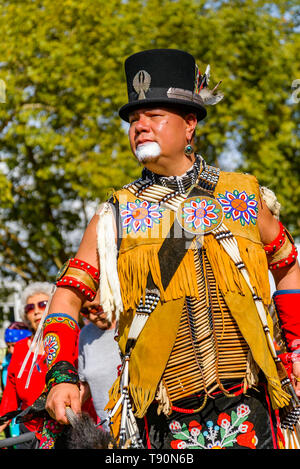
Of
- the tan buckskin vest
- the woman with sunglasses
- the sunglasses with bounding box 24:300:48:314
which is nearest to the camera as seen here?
the tan buckskin vest

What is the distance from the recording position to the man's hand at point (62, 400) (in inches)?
106

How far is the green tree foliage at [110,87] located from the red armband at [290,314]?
9508 millimetres

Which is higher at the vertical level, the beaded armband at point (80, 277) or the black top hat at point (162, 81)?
the black top hat at point (162, 81)

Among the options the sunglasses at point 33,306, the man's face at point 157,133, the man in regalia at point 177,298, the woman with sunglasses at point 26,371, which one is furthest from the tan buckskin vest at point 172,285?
the sunglasses at point 33,306

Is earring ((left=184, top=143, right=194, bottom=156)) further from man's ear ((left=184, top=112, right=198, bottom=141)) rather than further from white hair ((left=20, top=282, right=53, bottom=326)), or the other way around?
white hair ((left=20, top=282, right=53, bottom=326))

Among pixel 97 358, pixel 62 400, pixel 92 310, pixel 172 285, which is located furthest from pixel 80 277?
pixel 97 358

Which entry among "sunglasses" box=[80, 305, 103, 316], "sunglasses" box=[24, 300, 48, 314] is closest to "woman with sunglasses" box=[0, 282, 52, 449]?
"sunglasses" box=[24, 300, 48, 314]

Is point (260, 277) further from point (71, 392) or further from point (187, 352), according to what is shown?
point (71, 392)

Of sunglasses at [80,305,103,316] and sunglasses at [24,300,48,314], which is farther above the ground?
sunglasses at [24,300,48,314]

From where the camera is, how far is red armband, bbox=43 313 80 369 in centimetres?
287

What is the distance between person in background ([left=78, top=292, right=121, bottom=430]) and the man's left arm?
2388 mm

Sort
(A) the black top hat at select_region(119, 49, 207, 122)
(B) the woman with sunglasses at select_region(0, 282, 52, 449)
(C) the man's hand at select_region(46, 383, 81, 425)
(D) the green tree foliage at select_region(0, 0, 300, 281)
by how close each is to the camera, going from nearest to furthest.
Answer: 1. (C) the man's hand at select_region(46, 383, 81, 425)
2. (A) the black top hat at select_region(119, 49, 207, 122)
3. (B) the woman with sunglasses at select_region(0, 282, 52, 449)
4. (D) the green tree foliage at select_region(0, 0, 300, 281)

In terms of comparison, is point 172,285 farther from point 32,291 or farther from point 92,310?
point 32,291

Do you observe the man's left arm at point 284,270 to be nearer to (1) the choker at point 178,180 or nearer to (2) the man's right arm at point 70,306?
(1) the choker at point 178,180
